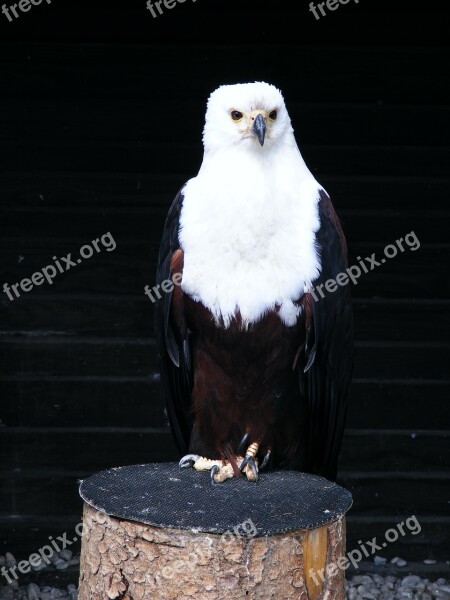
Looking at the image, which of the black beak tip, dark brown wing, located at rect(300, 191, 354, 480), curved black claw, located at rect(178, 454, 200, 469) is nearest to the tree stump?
curved black claw, located at rect(178, 454, 200, 469)

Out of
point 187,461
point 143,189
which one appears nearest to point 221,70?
point 143,189

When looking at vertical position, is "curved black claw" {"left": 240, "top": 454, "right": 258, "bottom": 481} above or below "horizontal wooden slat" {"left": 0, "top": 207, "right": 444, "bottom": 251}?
below

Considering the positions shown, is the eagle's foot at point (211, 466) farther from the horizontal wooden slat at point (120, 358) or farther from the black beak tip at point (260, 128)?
the horizontal wooden slat at point (120, 358)

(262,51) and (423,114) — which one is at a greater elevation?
(262,51)

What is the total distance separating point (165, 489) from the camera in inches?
109

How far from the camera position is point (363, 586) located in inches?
175

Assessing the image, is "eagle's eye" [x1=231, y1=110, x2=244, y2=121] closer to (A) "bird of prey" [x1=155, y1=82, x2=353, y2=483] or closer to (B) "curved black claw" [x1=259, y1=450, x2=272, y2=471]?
(A) "bird of prey" [x1=155, y1=82, x2=353, y2=483]

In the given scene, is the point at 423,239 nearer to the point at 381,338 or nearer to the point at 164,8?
the point at 381,338

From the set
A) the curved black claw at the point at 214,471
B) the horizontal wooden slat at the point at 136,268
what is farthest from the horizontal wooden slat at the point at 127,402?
the curved black claw at the point at 214,471

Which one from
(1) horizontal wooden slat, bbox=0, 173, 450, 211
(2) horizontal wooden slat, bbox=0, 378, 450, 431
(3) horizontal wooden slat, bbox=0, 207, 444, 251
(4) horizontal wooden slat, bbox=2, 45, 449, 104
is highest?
(4) horizontal wooden slat, bbox=2, 45, 449, 104

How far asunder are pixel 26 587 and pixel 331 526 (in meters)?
2.33

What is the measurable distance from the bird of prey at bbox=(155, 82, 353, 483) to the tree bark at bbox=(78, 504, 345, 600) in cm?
53

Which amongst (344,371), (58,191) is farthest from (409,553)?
(58,191)

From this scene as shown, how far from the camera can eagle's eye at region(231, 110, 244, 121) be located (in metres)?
2.94
